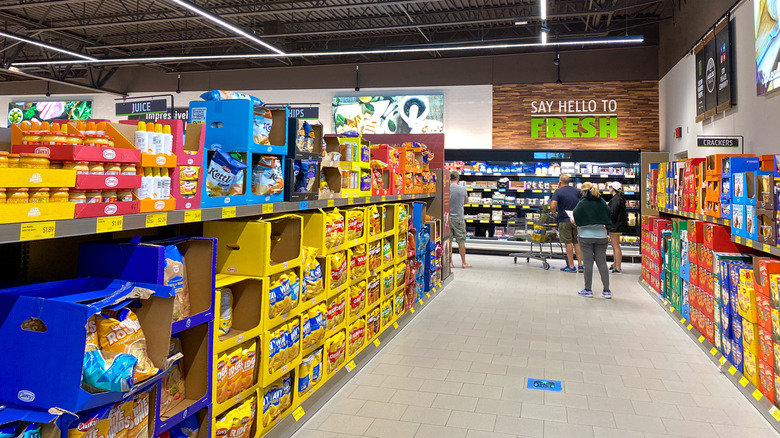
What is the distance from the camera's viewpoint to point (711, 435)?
9.82 ft

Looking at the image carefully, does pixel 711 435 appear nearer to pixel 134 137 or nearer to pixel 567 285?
pixel 134 137

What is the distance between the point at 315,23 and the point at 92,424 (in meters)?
11.8

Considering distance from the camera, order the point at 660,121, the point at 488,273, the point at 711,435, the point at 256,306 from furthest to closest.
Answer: the point at 660,121 → the point at 488,273 → the point at 711,435 → the point at 256,306

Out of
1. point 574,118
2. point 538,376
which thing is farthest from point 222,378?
point 574,118

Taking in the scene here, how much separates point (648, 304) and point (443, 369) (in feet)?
12.5

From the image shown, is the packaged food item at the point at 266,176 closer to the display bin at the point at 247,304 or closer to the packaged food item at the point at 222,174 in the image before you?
the packaged food item at the point at 222,174

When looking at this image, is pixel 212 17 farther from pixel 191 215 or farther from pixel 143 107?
pixel 191 215

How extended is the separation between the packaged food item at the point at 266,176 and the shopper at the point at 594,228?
522cm

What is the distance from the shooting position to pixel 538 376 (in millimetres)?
3990

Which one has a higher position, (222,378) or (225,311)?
(225,311)

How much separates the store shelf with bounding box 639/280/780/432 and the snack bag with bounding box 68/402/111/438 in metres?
3.53

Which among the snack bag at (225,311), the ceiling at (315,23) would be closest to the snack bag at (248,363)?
the snack bag at (225,311)

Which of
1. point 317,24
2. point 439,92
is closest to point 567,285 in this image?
point 439,92

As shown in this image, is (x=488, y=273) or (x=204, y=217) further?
(x=488, y=273)
